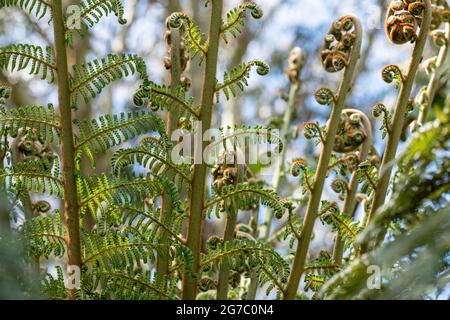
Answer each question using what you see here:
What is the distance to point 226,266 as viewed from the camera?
50.1 inches

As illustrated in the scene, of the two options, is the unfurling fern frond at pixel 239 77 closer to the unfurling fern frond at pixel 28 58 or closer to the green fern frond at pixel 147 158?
the green fern frond at pixel 147 158

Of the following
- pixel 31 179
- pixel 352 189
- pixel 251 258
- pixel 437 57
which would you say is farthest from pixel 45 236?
pixel 437 57

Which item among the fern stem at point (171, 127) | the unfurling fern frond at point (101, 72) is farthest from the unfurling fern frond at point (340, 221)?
the unfurling fern frond at point (101, 72)

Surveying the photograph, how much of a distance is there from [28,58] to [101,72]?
115mm

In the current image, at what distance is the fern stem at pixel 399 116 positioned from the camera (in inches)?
49.3

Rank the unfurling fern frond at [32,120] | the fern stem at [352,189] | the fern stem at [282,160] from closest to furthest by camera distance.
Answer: the unfurling fern frond at [32,120], the fern stem at [352,189], the fern stem at [282,160]

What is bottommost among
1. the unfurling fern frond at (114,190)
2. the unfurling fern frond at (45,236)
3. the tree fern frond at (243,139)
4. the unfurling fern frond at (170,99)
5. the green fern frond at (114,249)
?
the green fern frond at (114,249)

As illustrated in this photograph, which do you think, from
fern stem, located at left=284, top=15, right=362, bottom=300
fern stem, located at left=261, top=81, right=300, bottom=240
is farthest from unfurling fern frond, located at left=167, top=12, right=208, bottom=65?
fern stem, located at left=261, top=81, right=300, bottom=240

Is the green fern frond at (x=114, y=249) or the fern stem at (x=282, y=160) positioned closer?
the green fern frond at (x=114, y=249)

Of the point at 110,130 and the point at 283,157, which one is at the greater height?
the point at 283,157

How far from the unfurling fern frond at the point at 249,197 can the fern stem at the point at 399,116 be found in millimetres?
137

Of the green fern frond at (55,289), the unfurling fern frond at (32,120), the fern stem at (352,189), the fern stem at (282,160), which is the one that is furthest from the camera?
the fern stem at (282,160)

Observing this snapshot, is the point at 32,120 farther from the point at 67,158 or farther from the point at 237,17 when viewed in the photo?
the point at 237,17

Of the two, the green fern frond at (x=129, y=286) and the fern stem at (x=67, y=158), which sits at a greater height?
the fern stem at (x=67, y=158)
